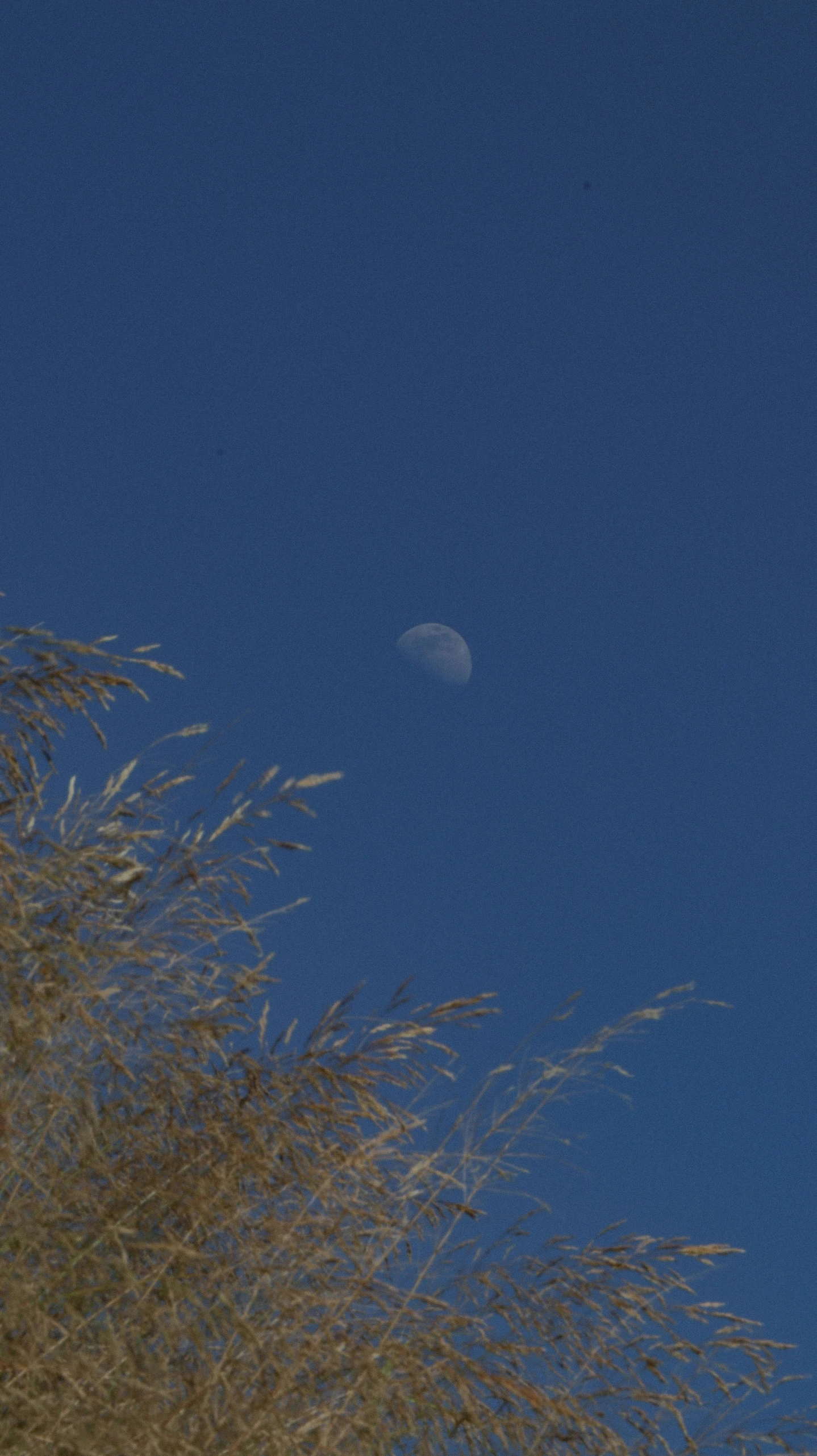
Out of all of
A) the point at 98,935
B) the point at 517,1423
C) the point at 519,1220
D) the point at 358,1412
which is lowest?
the point at 358,1412

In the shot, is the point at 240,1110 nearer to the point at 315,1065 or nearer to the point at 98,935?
the point at 315,1065

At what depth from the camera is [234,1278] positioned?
2.66m

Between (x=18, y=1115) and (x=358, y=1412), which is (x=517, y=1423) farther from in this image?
(x=18, y=1115)

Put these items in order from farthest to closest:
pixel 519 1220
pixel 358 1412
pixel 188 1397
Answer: pixel 519 1220
pixel 358 1412
pixel 188 1397

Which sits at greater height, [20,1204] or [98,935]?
[98,935]

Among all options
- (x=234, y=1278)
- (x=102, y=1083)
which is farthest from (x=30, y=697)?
(x=234, y=1278)

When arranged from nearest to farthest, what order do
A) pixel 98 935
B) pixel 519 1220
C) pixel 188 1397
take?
pixel 188 1397 → pixel 98 935 → pixel 519 1220

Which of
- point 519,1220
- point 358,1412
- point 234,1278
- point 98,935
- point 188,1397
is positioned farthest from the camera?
point 519,1220

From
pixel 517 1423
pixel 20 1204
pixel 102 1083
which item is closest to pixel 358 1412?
pixel 517 1423

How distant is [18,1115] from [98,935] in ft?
1.22

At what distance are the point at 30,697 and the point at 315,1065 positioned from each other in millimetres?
969

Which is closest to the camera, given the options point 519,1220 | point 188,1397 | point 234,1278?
point 188,1397

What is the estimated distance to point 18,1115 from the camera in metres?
2.71

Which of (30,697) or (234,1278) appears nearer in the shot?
(234,1278)
